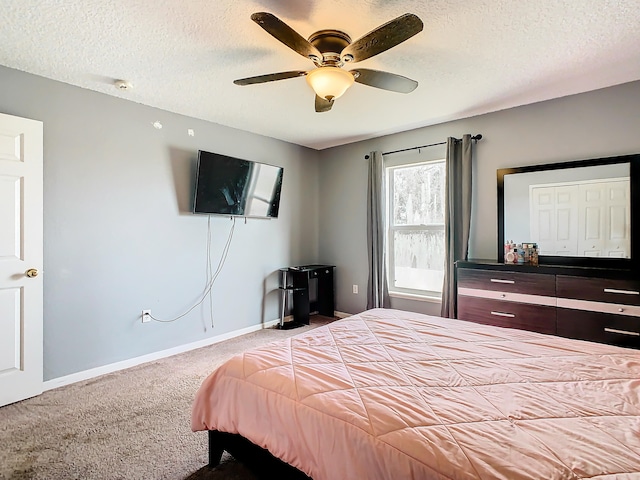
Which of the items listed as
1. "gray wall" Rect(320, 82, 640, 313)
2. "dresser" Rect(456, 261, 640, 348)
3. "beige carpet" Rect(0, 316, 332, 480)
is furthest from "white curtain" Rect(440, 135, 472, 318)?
"beige carpet" Rect(0, 316, 332, 480)

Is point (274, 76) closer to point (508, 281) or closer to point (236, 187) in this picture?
point (236, 187)

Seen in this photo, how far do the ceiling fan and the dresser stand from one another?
185 centimetres

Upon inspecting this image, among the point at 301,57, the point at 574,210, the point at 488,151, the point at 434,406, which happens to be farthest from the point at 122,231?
the point at 574,210

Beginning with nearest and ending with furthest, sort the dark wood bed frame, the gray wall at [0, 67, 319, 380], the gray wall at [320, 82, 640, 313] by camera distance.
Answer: the dark wood bed frame → the gray wall at [0, 67, 319, 380] → the gray wall at [320, 82, 640, 313]

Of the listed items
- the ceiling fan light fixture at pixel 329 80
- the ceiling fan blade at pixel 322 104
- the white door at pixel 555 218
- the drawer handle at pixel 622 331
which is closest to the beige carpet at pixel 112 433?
the ceiling fan light fixture at pixel 329 80

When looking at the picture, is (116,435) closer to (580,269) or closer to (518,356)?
(518,356)

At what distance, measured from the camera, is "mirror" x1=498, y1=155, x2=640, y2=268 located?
2787 mm

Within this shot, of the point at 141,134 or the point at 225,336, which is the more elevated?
the point at 141,134

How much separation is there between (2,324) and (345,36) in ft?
10.0

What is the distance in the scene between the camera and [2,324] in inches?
95.9

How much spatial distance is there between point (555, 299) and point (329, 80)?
8.01 feet

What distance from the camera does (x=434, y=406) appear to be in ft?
3.98

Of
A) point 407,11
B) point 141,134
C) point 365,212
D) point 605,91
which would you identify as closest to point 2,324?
point 141,134

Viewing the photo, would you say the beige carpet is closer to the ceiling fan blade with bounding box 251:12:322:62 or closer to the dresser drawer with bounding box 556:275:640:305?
the ceiling fan blade with bounding box 251:12:322:62
